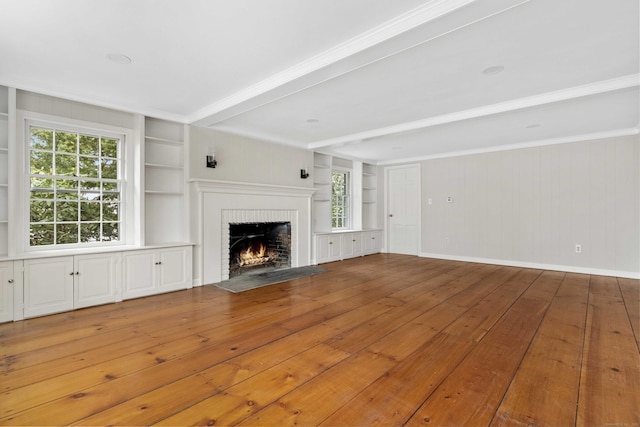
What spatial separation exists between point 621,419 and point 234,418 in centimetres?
214

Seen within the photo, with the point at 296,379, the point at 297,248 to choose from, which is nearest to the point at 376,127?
the point at 297,248

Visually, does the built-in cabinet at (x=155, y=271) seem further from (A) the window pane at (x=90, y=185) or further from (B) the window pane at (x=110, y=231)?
(A) the window pane at (x=90, y=185)

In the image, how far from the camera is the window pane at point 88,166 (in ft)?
12.7

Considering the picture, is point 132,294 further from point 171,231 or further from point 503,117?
point 503,117

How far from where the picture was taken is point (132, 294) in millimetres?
3867

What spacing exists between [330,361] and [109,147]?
4018 millimetres

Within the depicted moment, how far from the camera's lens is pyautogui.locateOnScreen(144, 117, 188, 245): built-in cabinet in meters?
4.40

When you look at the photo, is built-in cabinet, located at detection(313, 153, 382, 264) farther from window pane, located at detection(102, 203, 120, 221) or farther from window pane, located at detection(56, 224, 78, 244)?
window pane, located at detection(56, 224, 78, 244)

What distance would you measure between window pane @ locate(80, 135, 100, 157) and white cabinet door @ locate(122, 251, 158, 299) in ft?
4.67

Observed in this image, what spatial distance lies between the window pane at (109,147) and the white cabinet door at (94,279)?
4.65 ft

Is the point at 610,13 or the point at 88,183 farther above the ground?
the point at 610,13

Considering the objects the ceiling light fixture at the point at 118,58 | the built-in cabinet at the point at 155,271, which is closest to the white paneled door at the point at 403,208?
the built-in cabinet at the point at 155,271

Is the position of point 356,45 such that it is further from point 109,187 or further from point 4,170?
point 4,170

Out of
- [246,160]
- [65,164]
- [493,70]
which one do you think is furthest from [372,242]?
[65,164]
